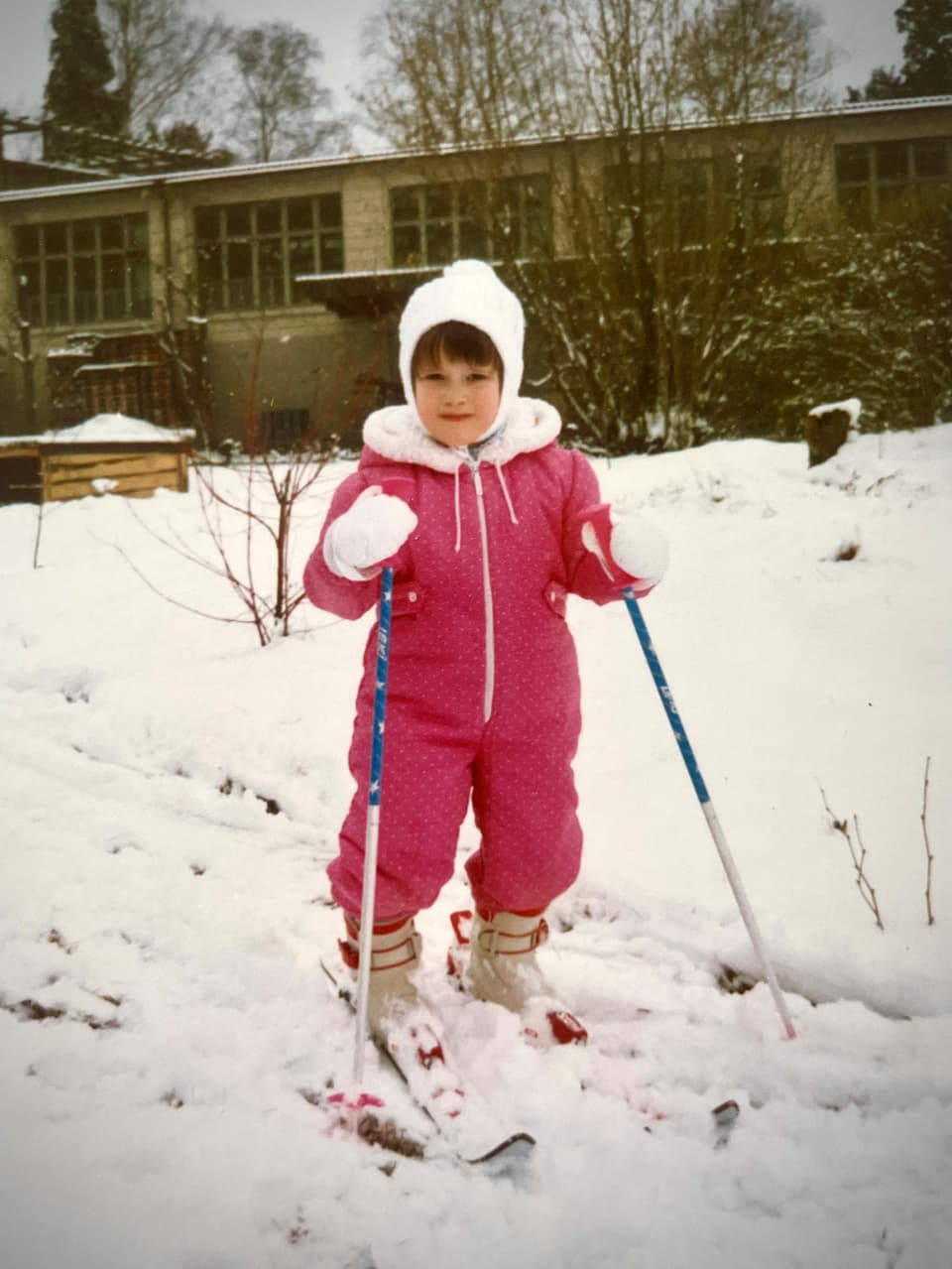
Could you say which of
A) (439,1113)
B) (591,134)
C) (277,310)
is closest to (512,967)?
(439,1113)

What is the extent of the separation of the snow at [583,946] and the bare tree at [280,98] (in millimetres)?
1595

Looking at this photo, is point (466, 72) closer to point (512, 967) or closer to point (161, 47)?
point (161, 47)

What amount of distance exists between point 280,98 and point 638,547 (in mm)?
2242

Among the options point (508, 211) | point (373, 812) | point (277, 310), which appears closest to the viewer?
point (373, 812)

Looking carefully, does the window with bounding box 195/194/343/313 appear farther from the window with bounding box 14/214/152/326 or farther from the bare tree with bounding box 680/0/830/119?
the bare tree with bounding box 680/0/830/119

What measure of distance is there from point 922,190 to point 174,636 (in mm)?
2527

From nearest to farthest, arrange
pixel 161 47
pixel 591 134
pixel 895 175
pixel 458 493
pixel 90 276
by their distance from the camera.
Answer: pixel 458 493 < pixel 161 47 < pixel 895 175 < pixel 591 134 < pixel 90 276

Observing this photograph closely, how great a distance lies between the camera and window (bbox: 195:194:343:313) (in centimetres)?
1005

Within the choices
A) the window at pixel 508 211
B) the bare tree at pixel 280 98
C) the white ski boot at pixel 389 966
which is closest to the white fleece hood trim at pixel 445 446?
the white ski boot at pixel 389 966

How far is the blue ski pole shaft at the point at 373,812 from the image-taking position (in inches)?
49.5

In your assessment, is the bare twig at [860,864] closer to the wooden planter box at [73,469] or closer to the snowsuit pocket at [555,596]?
the snowsuit pocket at [555,596]

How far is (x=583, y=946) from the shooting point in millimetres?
1648

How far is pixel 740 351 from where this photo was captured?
209 inches

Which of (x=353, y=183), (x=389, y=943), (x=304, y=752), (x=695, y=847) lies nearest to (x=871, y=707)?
(x=695, y=847)
